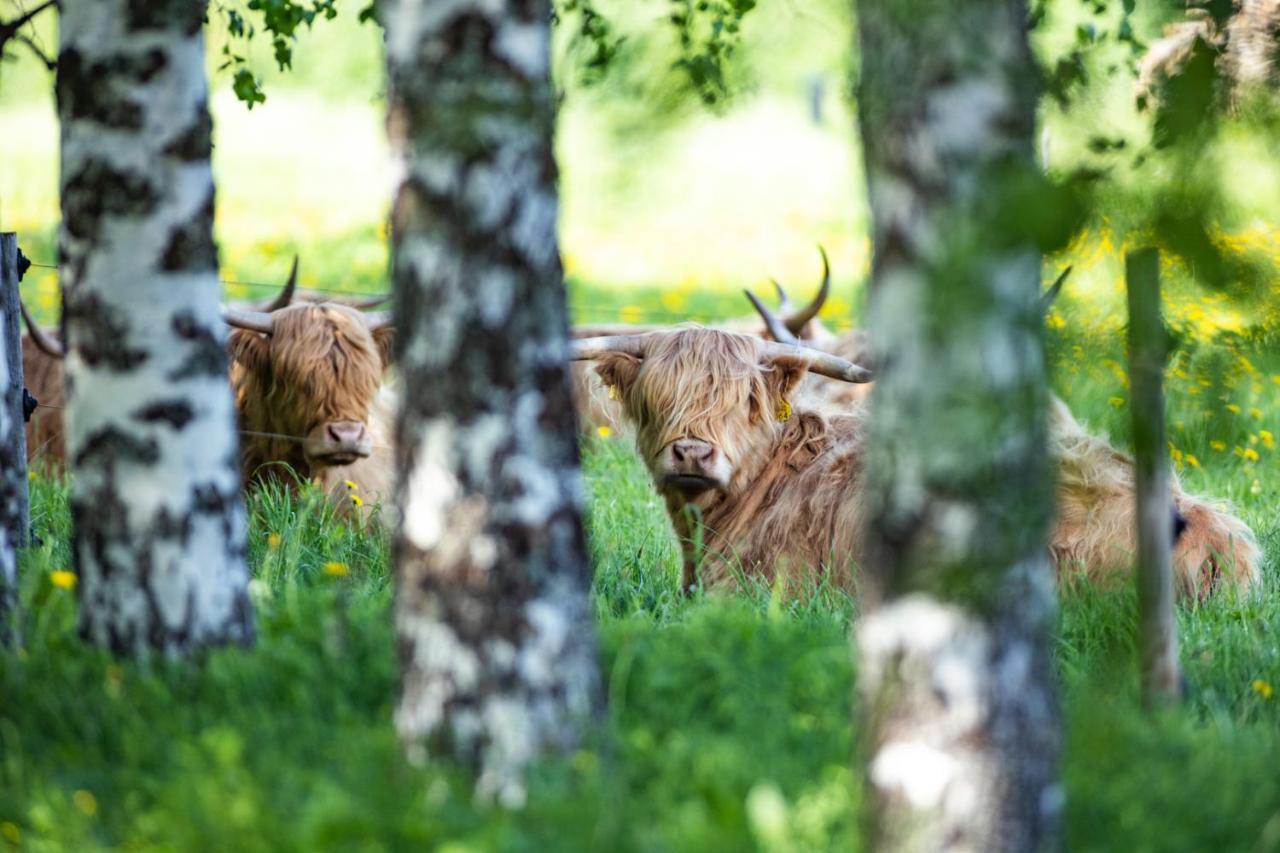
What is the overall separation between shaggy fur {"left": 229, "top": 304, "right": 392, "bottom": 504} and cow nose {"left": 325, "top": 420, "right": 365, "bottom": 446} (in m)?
0.08

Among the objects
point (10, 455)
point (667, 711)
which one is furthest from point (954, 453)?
point (10, 455)

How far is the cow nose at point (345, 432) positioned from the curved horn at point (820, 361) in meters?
1.82

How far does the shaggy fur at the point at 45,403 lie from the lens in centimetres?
836

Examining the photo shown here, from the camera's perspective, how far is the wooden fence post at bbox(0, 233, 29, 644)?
11.9 ft

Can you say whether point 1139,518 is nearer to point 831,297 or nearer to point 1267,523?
point 1267,523

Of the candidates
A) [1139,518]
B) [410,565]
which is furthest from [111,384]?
[1139,518]

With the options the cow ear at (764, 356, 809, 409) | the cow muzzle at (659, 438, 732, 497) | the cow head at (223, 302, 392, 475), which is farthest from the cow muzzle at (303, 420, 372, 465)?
the cow ear at (764, 356, 809, 409)

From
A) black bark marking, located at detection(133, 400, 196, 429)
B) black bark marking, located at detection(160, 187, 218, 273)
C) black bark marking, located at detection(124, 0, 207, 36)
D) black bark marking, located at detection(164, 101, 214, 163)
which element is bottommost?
black bark marking, located at detection(133, 400, 196, 429)

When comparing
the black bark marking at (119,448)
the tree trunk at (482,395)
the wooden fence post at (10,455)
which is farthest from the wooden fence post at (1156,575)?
the wooden fence post at (10,455)

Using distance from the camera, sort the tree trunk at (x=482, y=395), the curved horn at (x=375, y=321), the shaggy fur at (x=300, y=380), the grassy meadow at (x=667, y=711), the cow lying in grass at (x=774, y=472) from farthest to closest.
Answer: the curved horn at (x=375, y=321), the shaggy fur at (x=300, y=380), the cow lying in grass at (x=774, y=472), the tree trunk at (x=482, y=395), the grassy meadow at (x=667, y=711)

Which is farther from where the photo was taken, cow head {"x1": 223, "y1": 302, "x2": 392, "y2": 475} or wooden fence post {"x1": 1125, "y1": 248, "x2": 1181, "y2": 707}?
cow head {"x1": 223, "y1": 302, "x2": 392, "y2": 475}

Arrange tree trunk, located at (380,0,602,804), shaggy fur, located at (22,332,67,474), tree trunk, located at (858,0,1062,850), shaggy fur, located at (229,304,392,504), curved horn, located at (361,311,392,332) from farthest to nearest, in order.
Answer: shaggy fur, located at (22,332,67,474), curved horn, located at (361,311,392,332), shaggy fur, located at (229,304,392,504), tree trunk, located at (380,0,602,804), tree trunk, located at (858,0,1062,850)

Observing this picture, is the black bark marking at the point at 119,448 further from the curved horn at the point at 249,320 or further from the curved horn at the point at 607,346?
the curved horn at the point at 249,320

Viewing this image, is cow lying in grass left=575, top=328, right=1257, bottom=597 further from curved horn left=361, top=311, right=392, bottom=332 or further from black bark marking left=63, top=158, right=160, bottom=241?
black bark marking left=63, top=158, right=160, bottom=241
